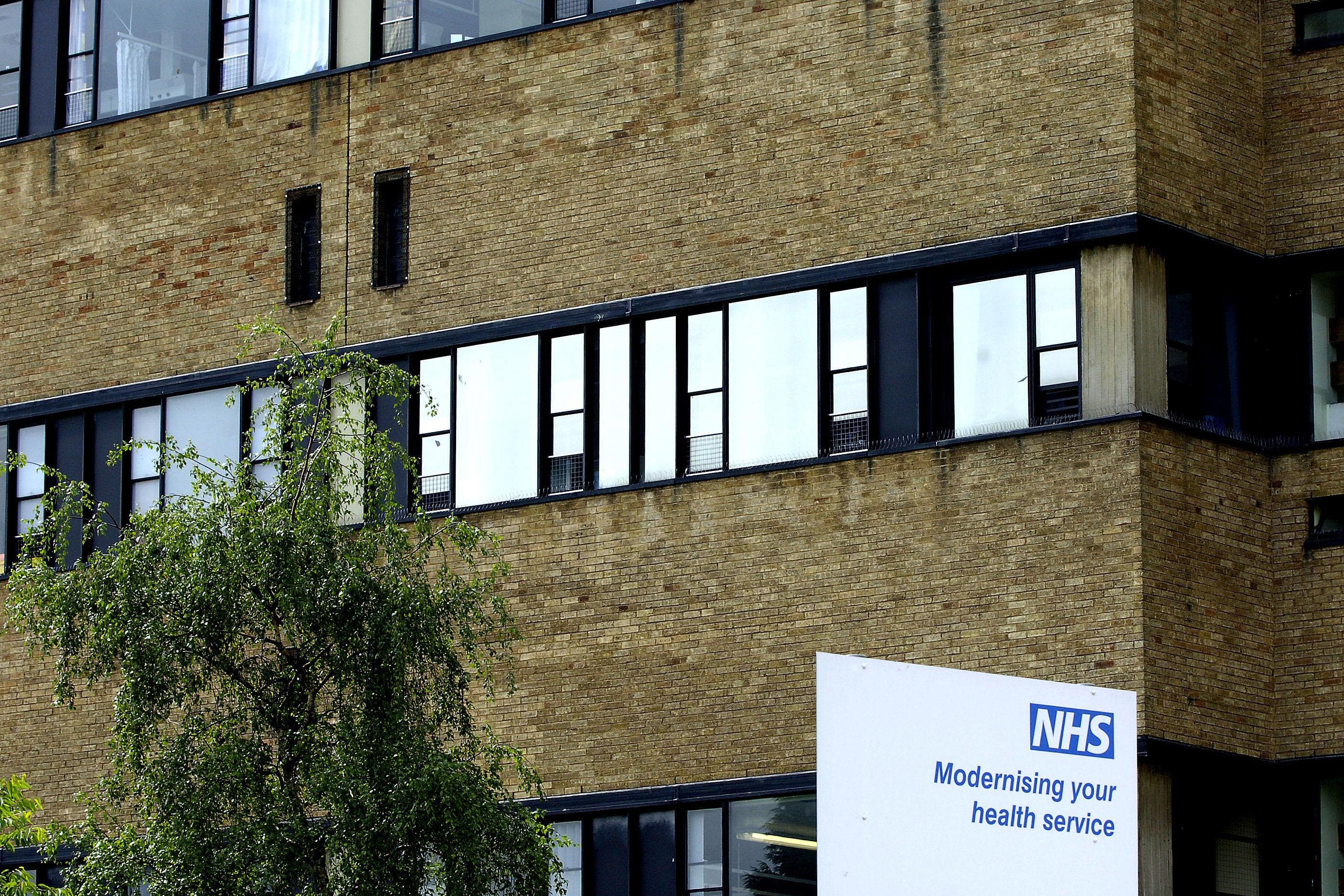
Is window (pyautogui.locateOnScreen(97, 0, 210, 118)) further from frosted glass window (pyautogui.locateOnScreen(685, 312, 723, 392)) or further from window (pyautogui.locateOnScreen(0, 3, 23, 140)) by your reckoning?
frosted glass window (pyautogui.locateOnScreen(685, 312, 723, 392))

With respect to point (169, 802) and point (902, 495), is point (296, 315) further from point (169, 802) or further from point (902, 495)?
point (169, 802)

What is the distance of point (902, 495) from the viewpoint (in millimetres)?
26562

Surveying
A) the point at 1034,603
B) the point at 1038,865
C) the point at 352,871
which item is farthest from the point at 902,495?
the point at 1038,865

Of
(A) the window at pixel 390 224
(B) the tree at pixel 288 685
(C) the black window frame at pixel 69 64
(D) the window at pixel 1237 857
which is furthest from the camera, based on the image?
(C) the black window frame at pixel 69 64

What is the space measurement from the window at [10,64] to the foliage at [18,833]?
35.3ft

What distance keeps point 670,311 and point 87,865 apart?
31.0ft

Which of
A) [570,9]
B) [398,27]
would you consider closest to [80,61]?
[398,27]

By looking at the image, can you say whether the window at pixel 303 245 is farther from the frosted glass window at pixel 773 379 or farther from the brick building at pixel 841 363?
the frosted glass window at pixel 773 379

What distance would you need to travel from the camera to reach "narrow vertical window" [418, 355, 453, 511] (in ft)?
97.9

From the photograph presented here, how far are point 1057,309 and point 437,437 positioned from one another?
7.49 m

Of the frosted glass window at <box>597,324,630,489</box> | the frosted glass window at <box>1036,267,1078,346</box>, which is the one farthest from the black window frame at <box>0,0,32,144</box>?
the frosted glass window at <box>1036,267,1078,346</box>

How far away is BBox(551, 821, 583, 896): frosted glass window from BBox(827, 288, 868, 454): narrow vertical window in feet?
16.0

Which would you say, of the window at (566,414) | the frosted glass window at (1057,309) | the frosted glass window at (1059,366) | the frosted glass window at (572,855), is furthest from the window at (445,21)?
the frosted glass window at (572,855)

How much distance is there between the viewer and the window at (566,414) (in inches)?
1142
